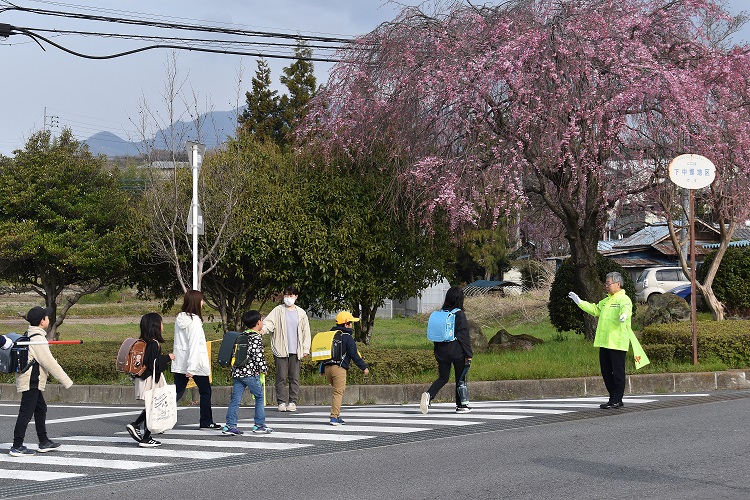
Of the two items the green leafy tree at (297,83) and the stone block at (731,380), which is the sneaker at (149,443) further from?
the green leafy tree at (297,83)

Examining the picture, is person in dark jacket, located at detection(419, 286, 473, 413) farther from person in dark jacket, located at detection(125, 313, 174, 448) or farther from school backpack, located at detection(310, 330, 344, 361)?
person in dark jacket, located at detection(125, 313, 174, 448)

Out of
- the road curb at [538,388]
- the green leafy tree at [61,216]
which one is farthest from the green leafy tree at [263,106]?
the road curb at [538,388]

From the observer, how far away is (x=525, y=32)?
1650 cm

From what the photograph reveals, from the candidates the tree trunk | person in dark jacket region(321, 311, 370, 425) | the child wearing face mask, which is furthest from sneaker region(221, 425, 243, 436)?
the tree trunk

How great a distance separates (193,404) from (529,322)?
806 inches

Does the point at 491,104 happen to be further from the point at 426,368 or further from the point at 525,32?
the point at 426,368

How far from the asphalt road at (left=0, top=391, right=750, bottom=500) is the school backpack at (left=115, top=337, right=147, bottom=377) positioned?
0.84 meters

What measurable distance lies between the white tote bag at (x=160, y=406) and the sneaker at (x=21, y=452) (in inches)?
47.6

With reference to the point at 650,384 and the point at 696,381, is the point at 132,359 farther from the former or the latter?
the point at 696,381

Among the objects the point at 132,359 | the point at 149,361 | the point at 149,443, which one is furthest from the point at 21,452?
the point at 149,361

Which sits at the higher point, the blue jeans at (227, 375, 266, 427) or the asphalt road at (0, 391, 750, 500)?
the blue jeans at (227, 375, 266, 427)

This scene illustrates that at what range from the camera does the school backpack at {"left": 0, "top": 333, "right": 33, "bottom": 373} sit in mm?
8969

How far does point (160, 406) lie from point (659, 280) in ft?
111

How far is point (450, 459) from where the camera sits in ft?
27.5
